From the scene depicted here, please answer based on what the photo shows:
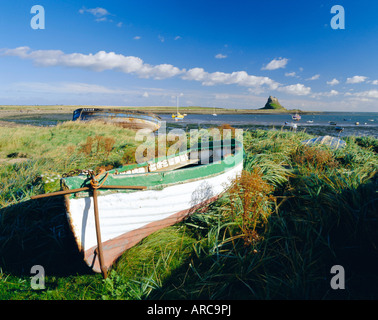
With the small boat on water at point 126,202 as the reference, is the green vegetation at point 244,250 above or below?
below

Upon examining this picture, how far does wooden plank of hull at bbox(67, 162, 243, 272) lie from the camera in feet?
9.35

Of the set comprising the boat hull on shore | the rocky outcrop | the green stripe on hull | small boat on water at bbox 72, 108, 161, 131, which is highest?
the rocky outcrop

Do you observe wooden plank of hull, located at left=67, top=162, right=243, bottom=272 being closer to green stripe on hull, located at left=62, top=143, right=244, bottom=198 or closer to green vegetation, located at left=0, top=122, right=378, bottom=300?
green stripe on hull, located at left=62, top=143, right=244, bottom=198

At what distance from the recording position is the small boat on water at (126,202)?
277 centimetres

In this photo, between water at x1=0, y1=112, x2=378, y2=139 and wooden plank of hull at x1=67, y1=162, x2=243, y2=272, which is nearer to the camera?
wooden plank of hull at x1=67, y1=162, x2=243, y2=272

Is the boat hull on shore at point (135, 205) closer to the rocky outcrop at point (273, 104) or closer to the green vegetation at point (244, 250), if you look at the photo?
the green vegetation at point (244, 250)

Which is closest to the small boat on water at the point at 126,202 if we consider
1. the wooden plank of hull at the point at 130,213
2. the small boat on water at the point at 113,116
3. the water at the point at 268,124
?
the wooden plank of hull at the point at 130,213

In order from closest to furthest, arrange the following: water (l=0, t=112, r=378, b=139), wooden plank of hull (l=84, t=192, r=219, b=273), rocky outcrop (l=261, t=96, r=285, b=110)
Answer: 1. wooden plank of hull (l=84, t=192, r=219, b=273)
2. water (l=0, t=112, r=378, b=139)
3. rocky outcrop (l=261, t=96, r=285, b=110)

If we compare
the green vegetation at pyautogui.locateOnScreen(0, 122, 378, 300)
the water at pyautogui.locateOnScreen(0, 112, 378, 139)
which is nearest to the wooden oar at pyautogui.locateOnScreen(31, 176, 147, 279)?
the green vegetation at pyautogui.locateOnScreen(0, 122, 378, 300)

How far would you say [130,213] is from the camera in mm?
3240

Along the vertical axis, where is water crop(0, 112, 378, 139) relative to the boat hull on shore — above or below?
above
